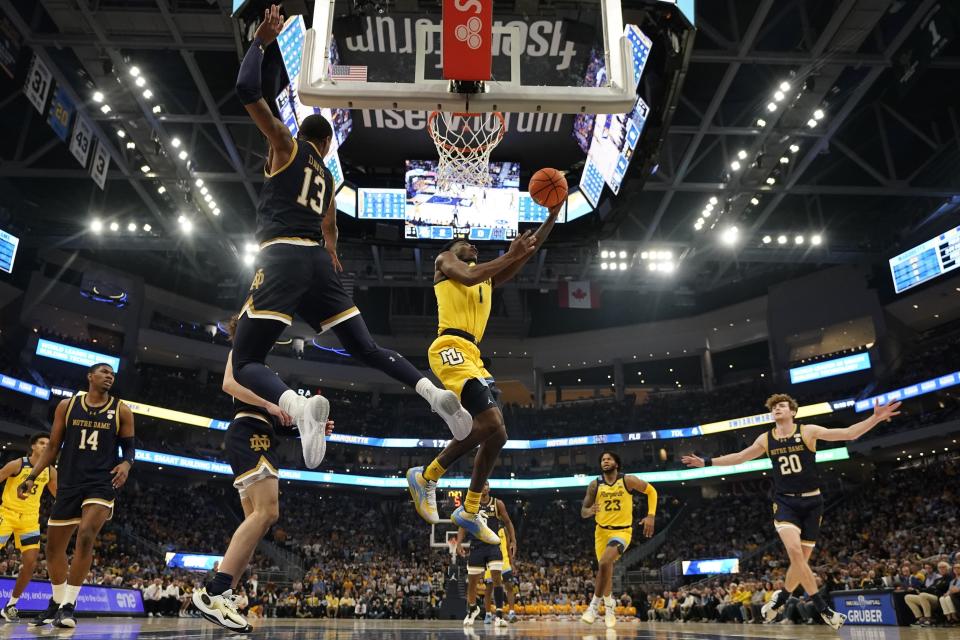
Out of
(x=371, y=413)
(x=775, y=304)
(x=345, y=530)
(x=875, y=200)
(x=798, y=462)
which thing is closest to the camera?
(x=798, y=462)

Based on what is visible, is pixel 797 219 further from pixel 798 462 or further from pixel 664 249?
pixel 798 462

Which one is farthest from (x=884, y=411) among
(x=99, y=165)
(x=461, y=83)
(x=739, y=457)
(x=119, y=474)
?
(x=99, y=165)

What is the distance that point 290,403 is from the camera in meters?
4.10

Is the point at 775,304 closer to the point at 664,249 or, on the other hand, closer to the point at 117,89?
the point at 664,249

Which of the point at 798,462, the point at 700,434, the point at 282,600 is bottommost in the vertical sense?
the point at 282,600

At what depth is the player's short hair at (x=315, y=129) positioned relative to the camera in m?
5.00

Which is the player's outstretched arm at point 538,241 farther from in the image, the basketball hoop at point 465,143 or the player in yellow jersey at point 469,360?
the basketball hoop at point 465,143

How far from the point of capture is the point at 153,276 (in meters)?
36.3

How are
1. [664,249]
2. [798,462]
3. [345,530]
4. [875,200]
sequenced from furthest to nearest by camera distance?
1. [345,530]
2. [875,200]
3. [664,249]
4. [798,462]

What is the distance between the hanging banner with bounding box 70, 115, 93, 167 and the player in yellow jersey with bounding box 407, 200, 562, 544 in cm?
1467

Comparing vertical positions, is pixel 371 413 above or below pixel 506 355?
below

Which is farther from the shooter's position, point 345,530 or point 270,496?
point 345,530

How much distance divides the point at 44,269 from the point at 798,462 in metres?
33.3

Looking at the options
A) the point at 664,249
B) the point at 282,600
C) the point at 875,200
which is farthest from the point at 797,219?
the point at 282,600
